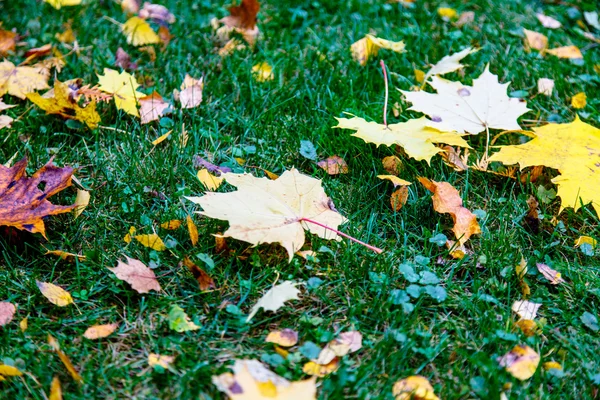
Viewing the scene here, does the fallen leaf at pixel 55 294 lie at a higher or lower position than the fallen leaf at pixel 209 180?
lower

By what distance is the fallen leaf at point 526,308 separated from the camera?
5.54 ft

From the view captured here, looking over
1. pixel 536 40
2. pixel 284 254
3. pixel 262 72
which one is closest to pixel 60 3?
pixel 262 72

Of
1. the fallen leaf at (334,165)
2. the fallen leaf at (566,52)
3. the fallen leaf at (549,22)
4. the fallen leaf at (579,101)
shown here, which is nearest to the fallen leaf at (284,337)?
the fallen leaf at (334,165)

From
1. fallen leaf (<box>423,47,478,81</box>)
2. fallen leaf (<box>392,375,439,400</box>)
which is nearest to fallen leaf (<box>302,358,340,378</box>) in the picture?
fallen leaf (<box>392,375,439,400</box>)

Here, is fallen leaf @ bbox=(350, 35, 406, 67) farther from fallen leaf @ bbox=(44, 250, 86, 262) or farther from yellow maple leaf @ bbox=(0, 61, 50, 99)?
fallen leaf @ bbox=(44, 250, 86, 262)

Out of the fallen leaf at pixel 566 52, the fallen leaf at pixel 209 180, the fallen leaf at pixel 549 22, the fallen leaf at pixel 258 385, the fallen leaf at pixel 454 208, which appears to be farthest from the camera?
the fallen leaf at pixel 549 22

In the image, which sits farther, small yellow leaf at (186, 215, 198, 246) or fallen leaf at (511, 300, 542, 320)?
small yellow leaf at (186, 215, 198, 246)

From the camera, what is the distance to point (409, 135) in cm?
217

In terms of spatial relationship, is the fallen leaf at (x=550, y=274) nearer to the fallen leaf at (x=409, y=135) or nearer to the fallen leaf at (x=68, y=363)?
A: the fallen leaf at (x=409, y=135)

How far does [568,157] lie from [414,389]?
1065 millimetres

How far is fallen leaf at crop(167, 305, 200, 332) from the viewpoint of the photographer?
160 centimetres

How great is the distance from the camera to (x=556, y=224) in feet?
6.50

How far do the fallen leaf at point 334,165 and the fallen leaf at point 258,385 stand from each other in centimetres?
86

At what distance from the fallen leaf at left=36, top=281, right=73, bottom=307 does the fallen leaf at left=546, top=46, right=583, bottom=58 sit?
247cm
